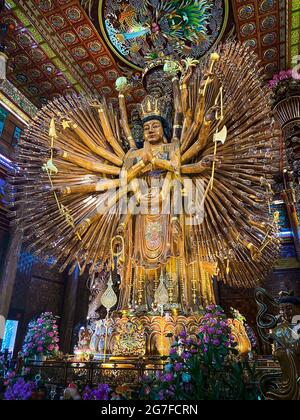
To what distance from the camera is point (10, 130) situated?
5789mm

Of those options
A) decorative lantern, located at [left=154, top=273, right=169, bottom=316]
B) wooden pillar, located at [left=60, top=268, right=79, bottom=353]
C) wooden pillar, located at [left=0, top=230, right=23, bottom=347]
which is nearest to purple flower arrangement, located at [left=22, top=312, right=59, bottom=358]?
decorative lantern, located at [left=154, top=273, right=169, bottom=316]

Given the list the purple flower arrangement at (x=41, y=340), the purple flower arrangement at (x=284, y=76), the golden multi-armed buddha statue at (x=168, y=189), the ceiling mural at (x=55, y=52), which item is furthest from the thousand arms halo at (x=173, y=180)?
the purple flower arrangement at (x=284, y=76)

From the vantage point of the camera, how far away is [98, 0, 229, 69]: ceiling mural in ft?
15.4

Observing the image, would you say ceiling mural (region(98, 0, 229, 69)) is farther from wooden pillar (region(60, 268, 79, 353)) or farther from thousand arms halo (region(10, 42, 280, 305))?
wooden pillar (region(60, 268, 79, 353))

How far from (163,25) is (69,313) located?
229 inches

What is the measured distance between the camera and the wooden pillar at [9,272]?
5.00 m

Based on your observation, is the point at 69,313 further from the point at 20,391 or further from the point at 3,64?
the point at 3,64

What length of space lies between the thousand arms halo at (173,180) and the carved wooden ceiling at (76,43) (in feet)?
5.27

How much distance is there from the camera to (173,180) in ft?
11.2

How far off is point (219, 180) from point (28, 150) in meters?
2.44

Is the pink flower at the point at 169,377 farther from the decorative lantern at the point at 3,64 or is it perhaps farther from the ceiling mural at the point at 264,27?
the decorative lantern at the point at 3,64
